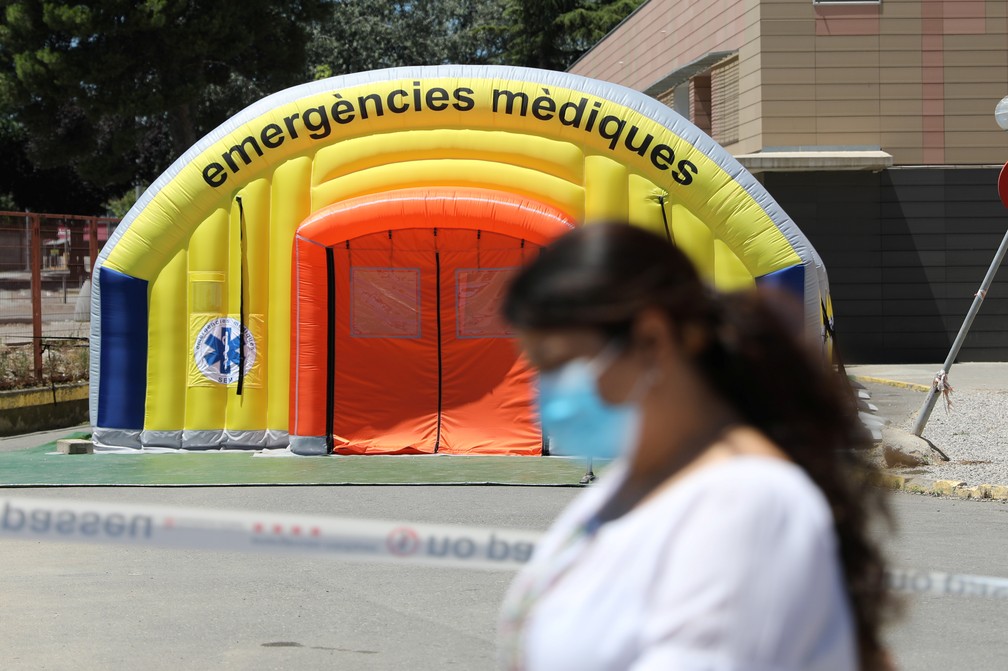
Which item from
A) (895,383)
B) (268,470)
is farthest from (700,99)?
(268,470)

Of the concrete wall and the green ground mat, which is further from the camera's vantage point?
the concrete wall

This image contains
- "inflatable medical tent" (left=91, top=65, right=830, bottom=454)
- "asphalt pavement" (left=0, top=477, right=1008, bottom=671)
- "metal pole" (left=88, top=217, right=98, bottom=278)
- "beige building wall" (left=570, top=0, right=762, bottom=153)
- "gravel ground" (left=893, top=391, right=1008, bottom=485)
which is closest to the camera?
"asphalt pavement" (left=0, top=477, right=1008, bottom=671)

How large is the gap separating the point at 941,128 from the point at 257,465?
1504cm

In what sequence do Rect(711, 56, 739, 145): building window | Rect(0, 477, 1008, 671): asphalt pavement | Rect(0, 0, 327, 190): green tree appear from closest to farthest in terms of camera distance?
Rect(0, 477, 1008, 671): asphalt pavement, Rect(711, 56, 739, 145): building window, Rect(0, 0, 327, 190): green tree

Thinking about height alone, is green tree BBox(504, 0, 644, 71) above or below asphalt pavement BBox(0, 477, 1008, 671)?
above

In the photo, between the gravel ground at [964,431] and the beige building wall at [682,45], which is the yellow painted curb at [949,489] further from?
the beige building wall at [682,45]

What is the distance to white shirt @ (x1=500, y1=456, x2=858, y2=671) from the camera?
1.64 metres

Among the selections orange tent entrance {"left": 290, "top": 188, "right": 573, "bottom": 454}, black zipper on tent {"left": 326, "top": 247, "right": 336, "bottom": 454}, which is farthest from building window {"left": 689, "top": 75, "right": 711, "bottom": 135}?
black zipper on tent {"left": 326, "top": 247, "right": 336, "bottom": 454}

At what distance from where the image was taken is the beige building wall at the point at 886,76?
74.8ft

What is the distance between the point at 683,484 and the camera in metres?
1.75

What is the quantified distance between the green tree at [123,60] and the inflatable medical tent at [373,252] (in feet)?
67.6

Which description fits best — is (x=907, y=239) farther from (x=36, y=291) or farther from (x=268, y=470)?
(x=36, y=291)

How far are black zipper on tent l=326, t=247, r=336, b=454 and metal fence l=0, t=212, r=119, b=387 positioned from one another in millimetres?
5694

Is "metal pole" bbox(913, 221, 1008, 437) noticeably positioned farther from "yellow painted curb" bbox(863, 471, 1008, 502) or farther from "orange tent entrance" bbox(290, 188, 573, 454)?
"orange tent entrance" bbox(290, 188, 573, 454)
